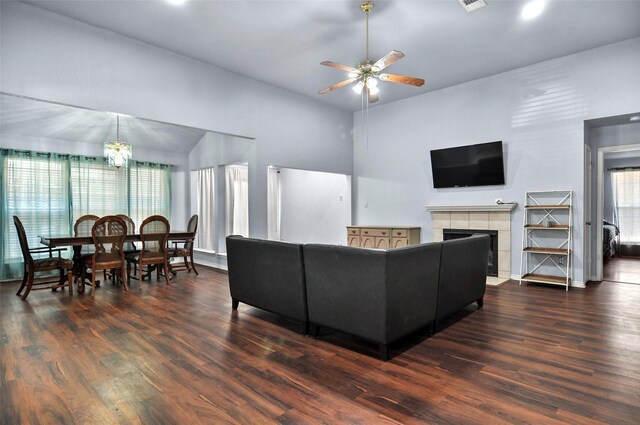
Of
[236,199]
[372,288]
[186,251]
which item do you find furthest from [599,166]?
[186,251]

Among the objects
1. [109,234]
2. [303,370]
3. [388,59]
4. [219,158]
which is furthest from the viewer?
[219,158]

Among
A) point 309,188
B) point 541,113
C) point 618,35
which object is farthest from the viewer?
point 309,188

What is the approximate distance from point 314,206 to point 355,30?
15.2 feet

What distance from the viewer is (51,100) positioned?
3732 mm

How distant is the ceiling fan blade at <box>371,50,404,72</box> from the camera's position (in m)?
3.19

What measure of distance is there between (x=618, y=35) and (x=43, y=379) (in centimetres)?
676

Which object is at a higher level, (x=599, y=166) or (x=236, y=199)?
(x=599, y=166)

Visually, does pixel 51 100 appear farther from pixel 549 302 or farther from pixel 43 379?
pixel 549 302

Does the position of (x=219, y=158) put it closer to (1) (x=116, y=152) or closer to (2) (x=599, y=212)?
(1) (x=116, y=152)

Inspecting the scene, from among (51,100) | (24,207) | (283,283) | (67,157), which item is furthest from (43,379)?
(67,157)

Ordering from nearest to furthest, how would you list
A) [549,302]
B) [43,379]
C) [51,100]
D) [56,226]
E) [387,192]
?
[43,379], [51,100], [549,302], [56,226], [387,192]

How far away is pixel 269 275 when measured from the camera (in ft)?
10.6

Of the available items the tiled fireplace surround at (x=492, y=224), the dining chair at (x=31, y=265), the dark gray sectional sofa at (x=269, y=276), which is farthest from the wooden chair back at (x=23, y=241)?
the tiled fireplace surround at (x=492, y=224)

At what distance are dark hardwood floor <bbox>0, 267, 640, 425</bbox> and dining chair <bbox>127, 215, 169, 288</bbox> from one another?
141 cm
